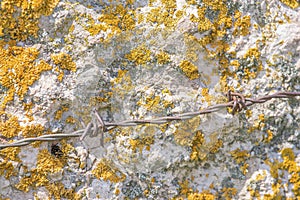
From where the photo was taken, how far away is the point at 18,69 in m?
1.62

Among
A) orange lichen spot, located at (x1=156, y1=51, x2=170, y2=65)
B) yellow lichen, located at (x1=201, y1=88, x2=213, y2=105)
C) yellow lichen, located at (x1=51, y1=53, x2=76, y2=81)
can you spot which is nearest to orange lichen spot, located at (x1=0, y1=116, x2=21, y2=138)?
yellow lichen, located at (x1=51, y1=53, x2=76, y2=81)

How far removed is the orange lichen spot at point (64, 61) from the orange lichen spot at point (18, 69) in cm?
3

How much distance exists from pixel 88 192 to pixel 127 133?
0.78ft

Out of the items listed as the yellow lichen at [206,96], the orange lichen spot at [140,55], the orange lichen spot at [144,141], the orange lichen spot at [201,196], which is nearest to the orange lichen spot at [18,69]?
the orange lichen spot at [140,55]

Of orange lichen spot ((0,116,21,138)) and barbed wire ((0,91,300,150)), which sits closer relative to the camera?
barbed wire ((0,91,300,150))

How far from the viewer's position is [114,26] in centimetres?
168

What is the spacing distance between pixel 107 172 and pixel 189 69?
44 cm

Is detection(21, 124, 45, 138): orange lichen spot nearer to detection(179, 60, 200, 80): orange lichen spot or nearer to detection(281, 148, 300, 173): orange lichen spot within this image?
detection(179, 60, 200, 80): orange lichen spot

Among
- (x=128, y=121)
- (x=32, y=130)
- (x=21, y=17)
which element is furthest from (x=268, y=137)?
(x=21, y=17)

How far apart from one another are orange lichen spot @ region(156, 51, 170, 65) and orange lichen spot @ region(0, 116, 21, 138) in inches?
19.9

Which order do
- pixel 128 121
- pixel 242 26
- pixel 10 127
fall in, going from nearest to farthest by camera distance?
pixel 128 121 < pixel 10 127 < pixel 242 26

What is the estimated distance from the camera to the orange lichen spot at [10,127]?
62.7 inches

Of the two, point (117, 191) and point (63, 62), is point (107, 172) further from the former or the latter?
point (63, 62)

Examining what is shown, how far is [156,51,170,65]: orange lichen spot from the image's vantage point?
5.31ft
